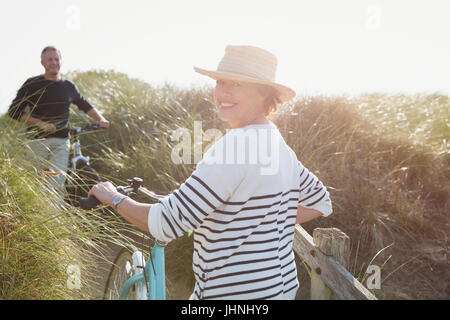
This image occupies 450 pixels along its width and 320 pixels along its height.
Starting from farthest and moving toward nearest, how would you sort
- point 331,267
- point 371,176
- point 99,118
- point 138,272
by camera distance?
point 371,176 < point 99,118 < point 138,272 < point 331,267

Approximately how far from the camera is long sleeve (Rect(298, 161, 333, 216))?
204 centimetres

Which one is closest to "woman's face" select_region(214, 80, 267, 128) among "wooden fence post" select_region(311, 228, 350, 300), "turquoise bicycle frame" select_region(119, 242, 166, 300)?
"turquoise bicycle frame" select_region(119, 242, 166, 300)

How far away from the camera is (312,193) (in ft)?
6.95

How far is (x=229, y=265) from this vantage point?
1.61 meters

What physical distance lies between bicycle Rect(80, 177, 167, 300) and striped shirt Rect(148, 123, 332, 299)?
415mm

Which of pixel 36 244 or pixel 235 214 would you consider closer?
pixel 235 214

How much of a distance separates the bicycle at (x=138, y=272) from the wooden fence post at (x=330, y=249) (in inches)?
39.8

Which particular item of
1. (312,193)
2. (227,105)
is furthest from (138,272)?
(227,105)

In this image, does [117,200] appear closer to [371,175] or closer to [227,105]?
[227,105]

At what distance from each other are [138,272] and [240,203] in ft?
4.24

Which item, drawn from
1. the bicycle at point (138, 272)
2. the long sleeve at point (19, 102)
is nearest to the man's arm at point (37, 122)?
the long sleeve at point (19, 102)

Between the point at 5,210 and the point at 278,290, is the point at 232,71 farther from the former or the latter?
the point at 5,210
